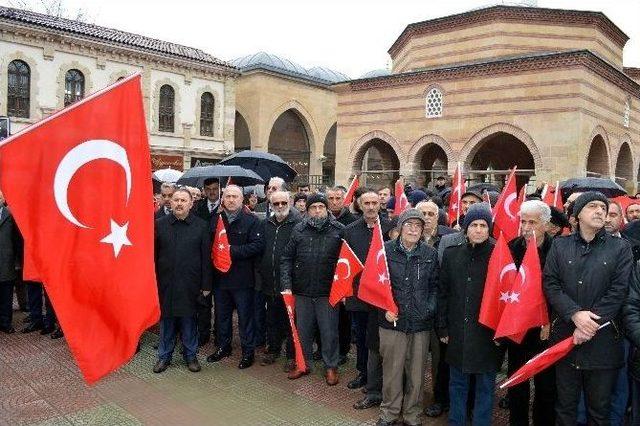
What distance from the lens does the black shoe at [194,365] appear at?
5949mm

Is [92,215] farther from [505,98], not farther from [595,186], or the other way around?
[505,98]

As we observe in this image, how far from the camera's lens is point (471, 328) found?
4344 mm

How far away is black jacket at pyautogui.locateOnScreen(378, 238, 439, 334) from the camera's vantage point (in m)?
4.60

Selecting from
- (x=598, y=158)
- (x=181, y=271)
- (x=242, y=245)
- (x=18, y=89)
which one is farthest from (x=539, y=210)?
(x=18, y=89)

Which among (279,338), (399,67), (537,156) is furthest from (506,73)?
(279,338)

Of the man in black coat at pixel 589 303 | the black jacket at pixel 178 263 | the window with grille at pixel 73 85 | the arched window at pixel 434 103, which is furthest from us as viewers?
the window with grille at pixel 73 85

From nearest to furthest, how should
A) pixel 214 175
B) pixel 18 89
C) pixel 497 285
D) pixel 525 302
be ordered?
pixel 525 302
pixel 497 285
pixel 214 175
pixel 18 89

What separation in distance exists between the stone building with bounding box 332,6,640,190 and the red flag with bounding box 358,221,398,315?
1270cm

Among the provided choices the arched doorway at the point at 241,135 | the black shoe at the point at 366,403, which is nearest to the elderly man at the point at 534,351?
the black shoe at the point at 366,403

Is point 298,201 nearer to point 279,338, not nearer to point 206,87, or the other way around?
point 279,338

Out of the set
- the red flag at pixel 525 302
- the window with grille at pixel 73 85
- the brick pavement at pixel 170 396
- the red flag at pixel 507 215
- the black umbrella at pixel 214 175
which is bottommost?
the brick pavement at pixel 170 396

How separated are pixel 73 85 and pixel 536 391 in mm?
24268

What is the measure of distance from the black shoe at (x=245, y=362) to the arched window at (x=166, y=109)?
2213 cm

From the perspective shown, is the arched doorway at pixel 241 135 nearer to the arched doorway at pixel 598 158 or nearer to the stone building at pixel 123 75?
the stone building at pixel 123 75
